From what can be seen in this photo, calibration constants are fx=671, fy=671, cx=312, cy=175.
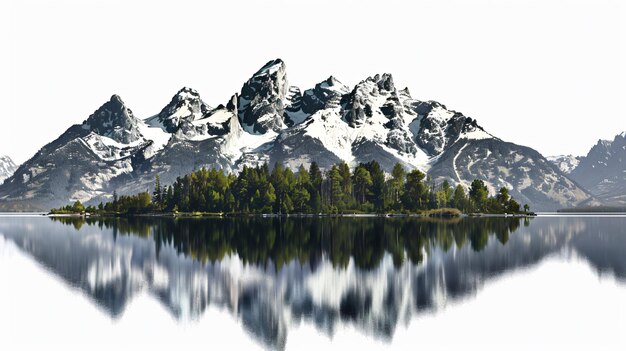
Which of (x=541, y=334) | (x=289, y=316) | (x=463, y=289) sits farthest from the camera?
(x=463, y=289)

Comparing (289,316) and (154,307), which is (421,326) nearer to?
(289,316)

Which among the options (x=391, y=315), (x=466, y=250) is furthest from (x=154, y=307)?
(x=466, y=250)

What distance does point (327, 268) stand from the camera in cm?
7475

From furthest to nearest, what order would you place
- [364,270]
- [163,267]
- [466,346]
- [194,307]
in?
1. [163,267]
2. [364,270]
3. [194,307]
4. [466,346]

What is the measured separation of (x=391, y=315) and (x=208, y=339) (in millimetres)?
13785

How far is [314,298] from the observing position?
56.1m

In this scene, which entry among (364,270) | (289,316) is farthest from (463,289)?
(289,316)

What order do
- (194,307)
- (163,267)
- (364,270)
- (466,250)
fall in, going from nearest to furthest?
1. (194,307)
2. (364,270)
3. (163,267)
4. (466,250)

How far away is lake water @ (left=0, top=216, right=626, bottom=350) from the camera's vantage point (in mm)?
43719

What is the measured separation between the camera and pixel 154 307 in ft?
177

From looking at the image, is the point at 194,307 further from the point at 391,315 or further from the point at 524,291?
the point at 524,291

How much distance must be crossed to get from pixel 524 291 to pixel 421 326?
19.8 meters

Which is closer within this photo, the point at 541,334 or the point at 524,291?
the point at 541,334

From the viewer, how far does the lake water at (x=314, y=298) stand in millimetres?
43719
